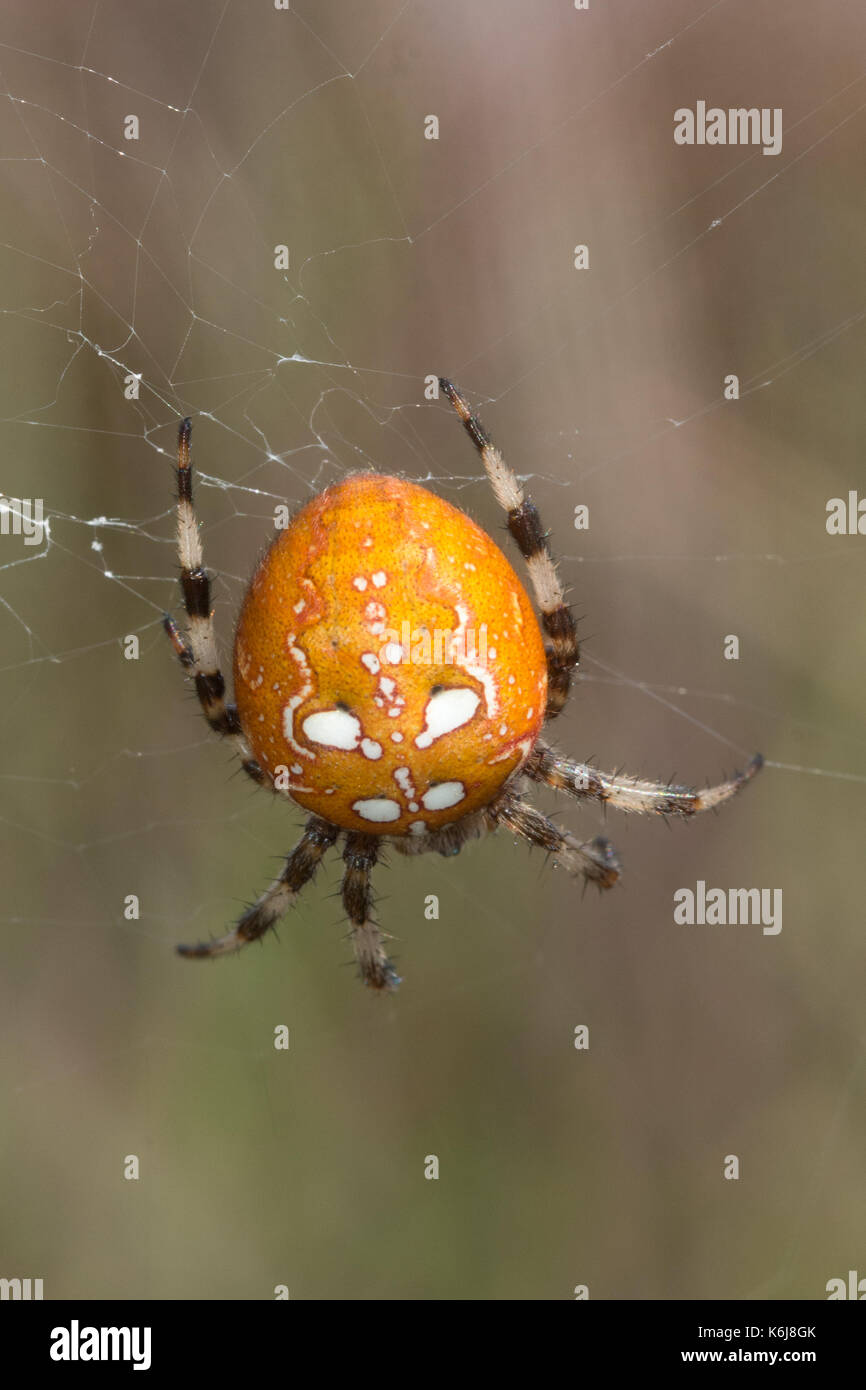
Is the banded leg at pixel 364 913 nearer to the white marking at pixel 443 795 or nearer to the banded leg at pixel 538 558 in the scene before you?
the white marking at pixel 443 795

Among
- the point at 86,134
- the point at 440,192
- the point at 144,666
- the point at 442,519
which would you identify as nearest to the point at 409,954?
the point at 144,666

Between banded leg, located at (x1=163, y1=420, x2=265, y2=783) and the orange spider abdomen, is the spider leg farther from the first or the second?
the orange spider abdomen

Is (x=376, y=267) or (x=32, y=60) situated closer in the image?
(x=32, y=60)

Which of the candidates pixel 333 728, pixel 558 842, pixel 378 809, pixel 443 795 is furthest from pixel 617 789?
pixel 333 728

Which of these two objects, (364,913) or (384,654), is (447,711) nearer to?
(384,654)

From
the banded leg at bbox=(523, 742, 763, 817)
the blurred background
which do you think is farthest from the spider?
the blurred background

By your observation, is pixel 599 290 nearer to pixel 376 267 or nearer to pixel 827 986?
pixel 376 267
